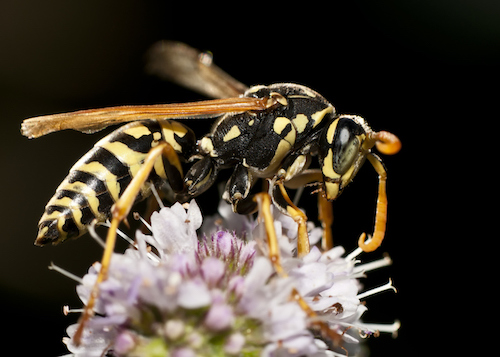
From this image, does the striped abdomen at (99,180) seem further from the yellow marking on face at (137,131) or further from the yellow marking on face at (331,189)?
the yellow marking on face at (331,189)

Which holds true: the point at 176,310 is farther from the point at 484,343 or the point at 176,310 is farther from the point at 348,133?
the point at 484,343

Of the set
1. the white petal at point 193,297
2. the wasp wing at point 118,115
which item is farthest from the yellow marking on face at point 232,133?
the white petal at point 193,297

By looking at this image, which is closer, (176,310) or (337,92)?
(176,310)

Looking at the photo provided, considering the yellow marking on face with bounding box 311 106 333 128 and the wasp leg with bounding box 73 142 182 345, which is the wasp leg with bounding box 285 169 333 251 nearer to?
the yellow marking on face with bounding box 311 106 333 128

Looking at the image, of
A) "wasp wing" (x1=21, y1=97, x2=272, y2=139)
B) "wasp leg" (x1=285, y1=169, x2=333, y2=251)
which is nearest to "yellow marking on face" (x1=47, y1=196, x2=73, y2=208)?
"wasp wing" (x1=21, y1=97, x2=272, y2=139)

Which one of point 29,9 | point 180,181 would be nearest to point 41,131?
point 180,181
